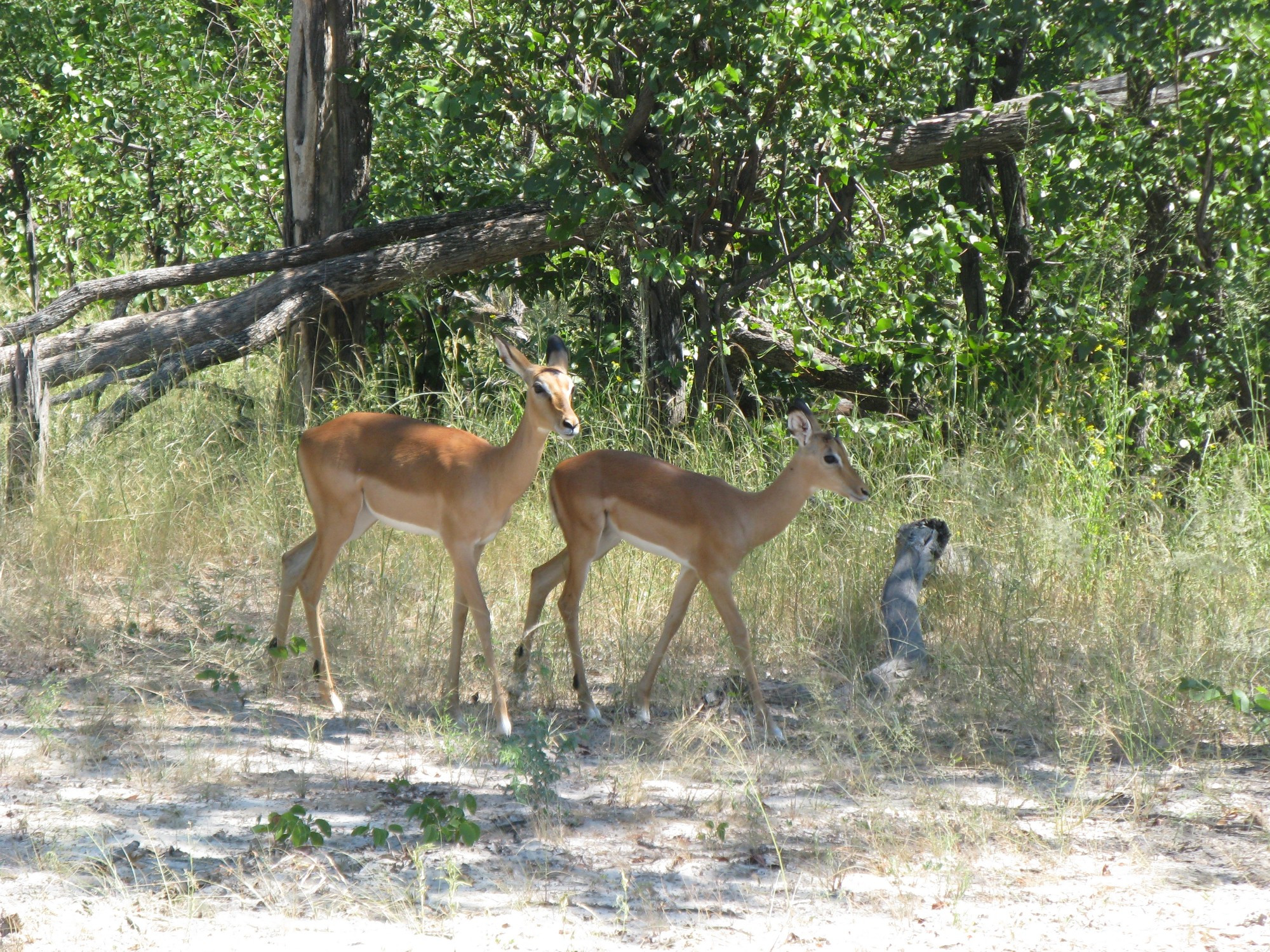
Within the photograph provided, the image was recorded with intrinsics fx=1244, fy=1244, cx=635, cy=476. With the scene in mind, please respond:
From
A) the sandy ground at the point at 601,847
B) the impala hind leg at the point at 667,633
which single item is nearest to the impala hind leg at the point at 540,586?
the impala hind leg at the point at 667,633

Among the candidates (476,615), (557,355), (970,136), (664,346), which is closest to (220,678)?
(476,615)

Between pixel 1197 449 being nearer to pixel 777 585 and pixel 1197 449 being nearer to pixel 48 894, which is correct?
pixel 777 585

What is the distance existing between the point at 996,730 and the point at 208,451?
5605mm

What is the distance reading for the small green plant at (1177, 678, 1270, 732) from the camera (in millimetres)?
4543

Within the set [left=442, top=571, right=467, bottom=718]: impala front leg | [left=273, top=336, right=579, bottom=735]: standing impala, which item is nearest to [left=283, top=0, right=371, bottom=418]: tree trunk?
[left=273, top=336, right=579, bottom=735]: standing impala

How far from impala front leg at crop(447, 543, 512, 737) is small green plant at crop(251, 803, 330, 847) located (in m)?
1.22

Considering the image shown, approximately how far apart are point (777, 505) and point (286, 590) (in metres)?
2.39

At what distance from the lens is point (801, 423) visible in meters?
5.87

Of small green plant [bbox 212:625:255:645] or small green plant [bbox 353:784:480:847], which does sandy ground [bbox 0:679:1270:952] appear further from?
small green plant [bbox 212:625:255:645]

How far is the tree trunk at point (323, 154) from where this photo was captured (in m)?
9.12

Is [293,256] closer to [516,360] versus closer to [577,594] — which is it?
[516,360]

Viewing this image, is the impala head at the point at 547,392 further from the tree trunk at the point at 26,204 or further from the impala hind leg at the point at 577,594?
the tree trunk at the point at 26,204

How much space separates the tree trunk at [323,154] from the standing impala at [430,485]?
131 inches

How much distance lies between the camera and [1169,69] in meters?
7.11
